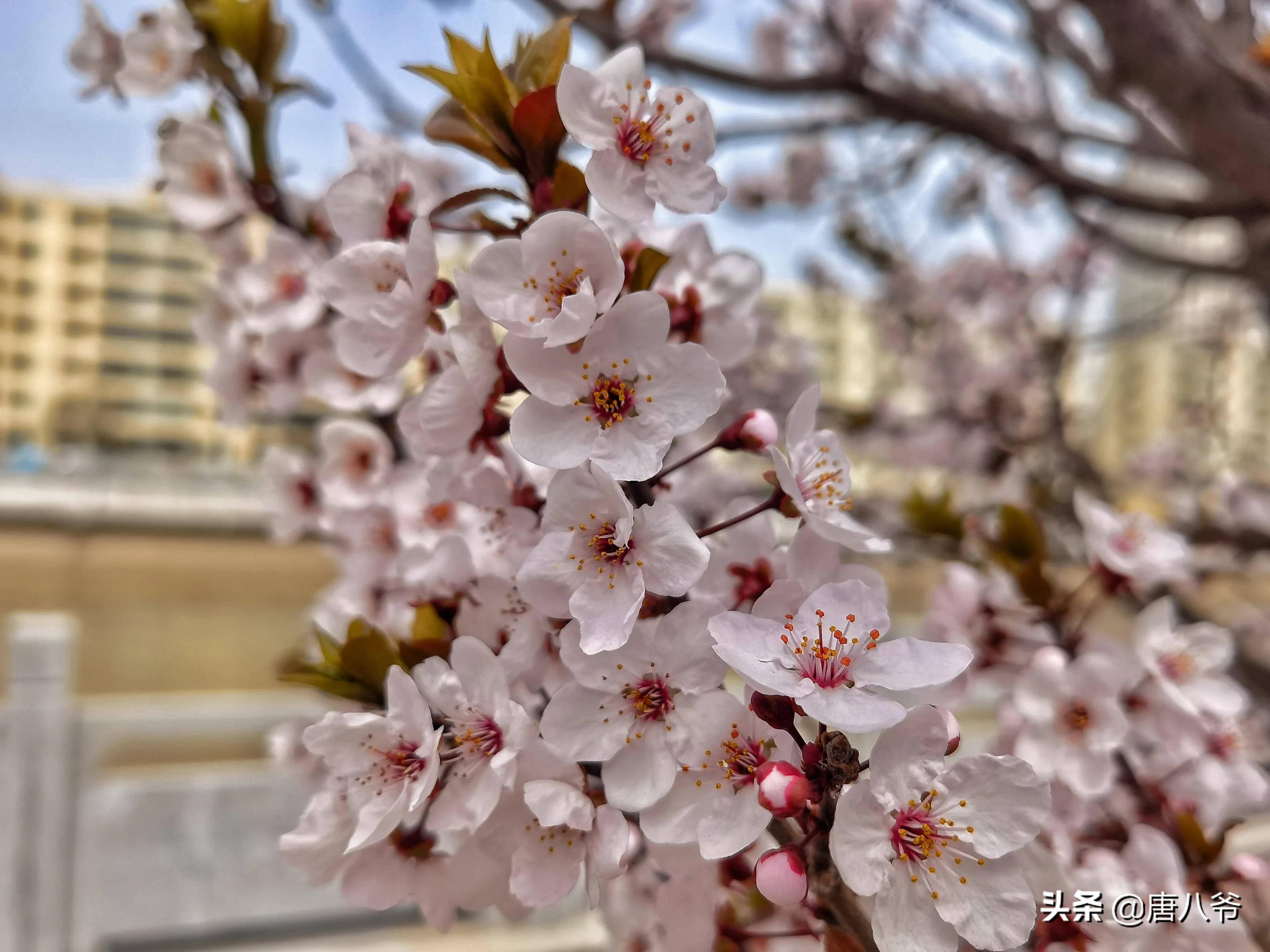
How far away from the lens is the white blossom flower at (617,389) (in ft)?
1.50

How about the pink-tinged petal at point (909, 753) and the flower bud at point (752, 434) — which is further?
the flower bud at point (752, 434)

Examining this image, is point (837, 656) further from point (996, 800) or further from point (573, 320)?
point (573, 320)

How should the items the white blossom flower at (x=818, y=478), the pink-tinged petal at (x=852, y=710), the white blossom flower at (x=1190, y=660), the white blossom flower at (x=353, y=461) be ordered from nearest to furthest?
the pink-tinged petal at (x=852, y=710) → the white blossom flower at (x=818, y=478) → the white blossom flower at (x=1190, y=660) → the white blossom flower at (x=353, y=461)

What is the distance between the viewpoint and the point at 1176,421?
2.91 meters

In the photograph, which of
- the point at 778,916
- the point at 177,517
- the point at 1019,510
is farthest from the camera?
the point at 177,517

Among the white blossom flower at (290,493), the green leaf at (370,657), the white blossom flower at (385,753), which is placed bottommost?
the white blossom flower at (290,493)

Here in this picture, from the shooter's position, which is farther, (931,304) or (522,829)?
(931,304)

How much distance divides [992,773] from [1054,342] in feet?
6.32

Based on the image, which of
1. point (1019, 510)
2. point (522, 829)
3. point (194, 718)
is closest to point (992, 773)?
point (522, 829)

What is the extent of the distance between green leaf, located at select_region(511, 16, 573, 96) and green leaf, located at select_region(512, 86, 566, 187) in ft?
0.13

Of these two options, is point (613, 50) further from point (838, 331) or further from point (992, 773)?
point (838, 331)

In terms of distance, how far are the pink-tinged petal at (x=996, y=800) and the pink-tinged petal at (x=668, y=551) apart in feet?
0.57

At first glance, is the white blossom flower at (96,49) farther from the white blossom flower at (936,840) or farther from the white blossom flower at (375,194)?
the white blossom flower at (936,840)

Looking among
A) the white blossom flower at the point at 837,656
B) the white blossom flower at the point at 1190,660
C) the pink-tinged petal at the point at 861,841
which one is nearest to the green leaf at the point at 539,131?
the white blossom flower at the point at 837,656
